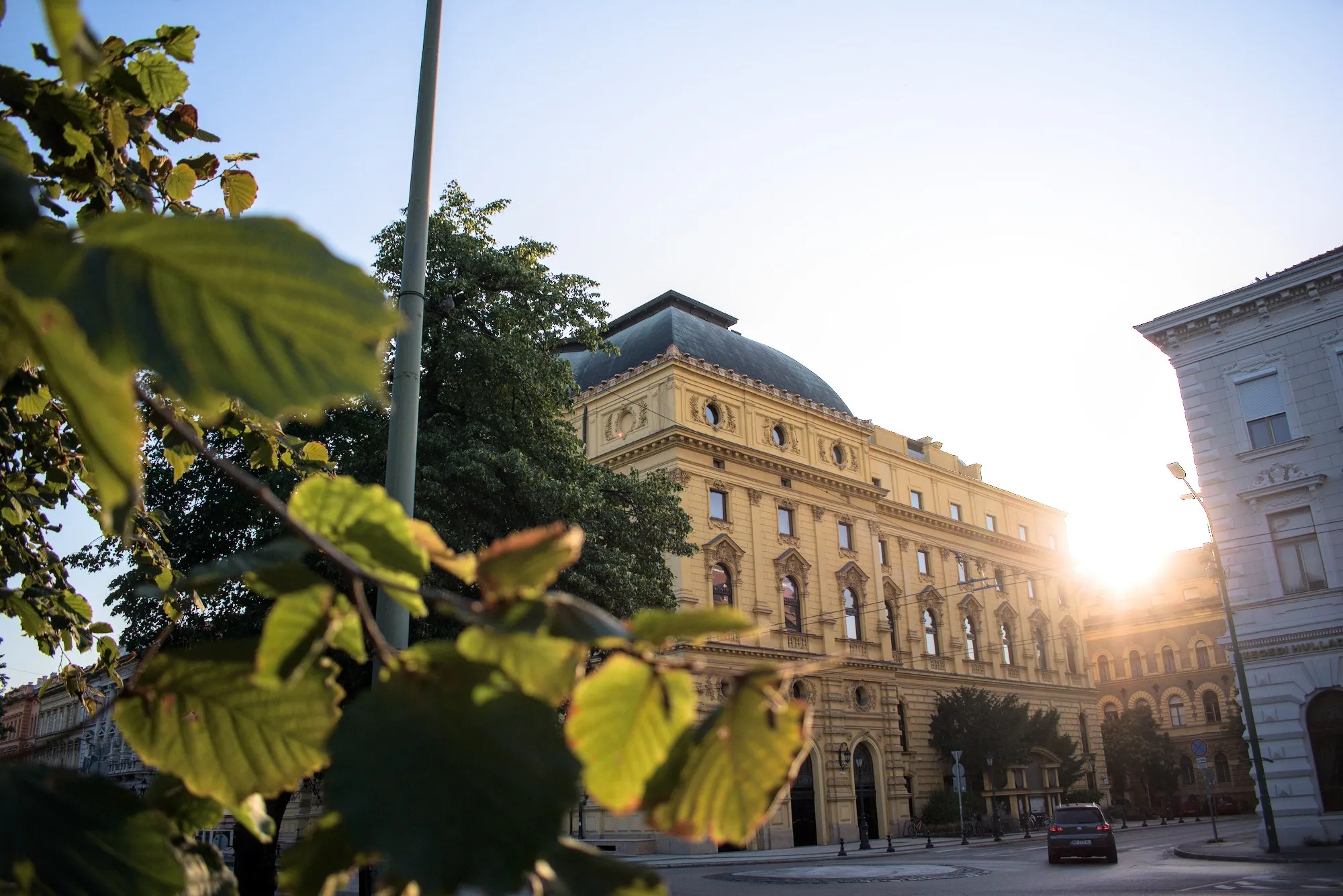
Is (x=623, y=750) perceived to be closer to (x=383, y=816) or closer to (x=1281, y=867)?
(x=383, y=816)

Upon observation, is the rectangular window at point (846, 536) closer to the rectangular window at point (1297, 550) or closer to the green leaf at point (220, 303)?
the rectangular window at point (1297, 550)

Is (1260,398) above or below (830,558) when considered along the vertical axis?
above

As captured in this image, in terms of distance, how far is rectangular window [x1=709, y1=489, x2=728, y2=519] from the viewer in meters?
31.8

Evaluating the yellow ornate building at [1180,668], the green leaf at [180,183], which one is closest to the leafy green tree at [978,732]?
the yellow ornate building at [1180,668]

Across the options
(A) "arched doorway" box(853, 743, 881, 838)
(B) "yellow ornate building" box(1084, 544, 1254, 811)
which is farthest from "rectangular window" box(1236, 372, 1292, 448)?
(B) "yellow ornate building" box(1084, 544, 1254, 811)

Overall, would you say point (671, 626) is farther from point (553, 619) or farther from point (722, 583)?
point (722, 583)

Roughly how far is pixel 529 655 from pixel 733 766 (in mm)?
142

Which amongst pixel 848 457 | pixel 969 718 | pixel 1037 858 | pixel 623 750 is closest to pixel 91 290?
pixel 623 750

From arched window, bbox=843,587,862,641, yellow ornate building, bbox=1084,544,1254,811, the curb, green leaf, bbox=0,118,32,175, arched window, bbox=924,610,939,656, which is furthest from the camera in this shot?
yellow ornate building, bbox=1084,544,1254,811

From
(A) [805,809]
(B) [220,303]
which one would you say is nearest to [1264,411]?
(A) [805,809]

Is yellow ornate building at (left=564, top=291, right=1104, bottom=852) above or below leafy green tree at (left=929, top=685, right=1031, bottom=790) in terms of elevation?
above

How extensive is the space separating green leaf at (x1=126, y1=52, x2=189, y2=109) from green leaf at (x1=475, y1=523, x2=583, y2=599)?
1772 mm

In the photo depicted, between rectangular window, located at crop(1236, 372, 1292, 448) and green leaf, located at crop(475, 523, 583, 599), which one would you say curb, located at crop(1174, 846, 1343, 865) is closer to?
rectangular window, located at crop(1236, 372, 1292, 448)

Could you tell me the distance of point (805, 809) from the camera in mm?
31703
